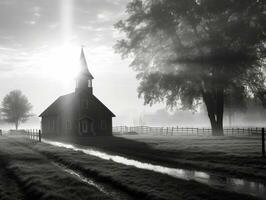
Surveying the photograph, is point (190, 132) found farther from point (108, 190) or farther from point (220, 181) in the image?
point (108, 190)

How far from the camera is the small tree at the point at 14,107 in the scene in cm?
10739

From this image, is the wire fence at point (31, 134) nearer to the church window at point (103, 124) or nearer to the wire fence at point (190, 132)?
the church window at point (103, 124)

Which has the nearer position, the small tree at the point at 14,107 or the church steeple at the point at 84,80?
the church steeple at the point at 84,80

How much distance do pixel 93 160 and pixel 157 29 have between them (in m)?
23.4

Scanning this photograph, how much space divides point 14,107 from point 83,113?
5166cm

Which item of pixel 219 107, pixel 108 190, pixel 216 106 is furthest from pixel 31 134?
pixel 108 190

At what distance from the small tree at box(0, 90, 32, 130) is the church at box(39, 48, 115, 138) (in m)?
46.6

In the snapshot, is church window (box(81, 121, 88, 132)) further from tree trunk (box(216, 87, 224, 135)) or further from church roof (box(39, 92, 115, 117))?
tree trunk (box(216, 87, 224, 135))

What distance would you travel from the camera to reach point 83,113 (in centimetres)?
6216

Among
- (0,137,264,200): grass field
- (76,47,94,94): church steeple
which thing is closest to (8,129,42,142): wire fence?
(76,47,94,94): church steeple

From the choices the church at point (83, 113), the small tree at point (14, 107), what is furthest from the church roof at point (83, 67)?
the small tree at point (14, 107)

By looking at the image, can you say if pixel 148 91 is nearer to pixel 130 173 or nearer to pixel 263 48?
pixel 263 48

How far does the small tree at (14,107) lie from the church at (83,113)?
46.6m

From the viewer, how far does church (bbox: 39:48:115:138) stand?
61.7m
